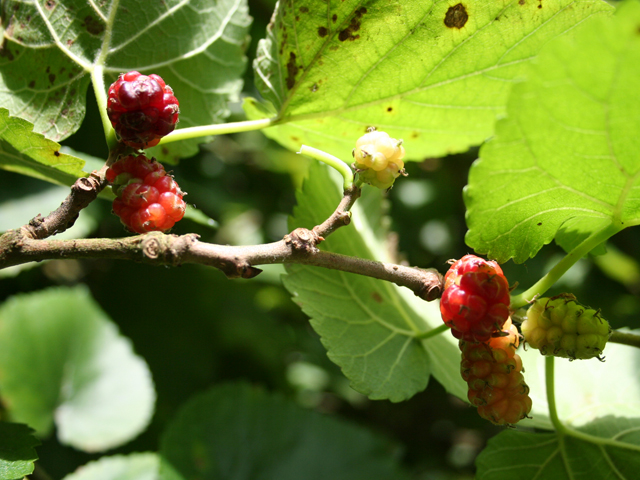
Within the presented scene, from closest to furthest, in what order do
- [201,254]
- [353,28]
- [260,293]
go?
[201,254] → [353,28] → [260,293]

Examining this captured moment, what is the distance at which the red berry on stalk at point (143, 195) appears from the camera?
0.71 metres

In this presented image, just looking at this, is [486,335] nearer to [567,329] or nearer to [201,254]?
[567,329]

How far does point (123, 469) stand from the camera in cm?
125

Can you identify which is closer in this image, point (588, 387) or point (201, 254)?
point (201, 254)

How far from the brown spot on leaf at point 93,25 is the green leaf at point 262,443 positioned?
899mm

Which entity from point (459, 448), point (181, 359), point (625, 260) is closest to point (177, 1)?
point (181, 359)

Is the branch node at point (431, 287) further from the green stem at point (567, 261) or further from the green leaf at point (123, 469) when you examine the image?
the green leaf at point (123, 469)

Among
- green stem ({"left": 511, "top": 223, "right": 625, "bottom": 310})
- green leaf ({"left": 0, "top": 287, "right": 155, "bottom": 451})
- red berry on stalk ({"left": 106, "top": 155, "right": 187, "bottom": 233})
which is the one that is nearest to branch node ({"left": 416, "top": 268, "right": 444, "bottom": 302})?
green stem ({"left": 511, "top": 223, "right": 625, "bottom": 310})

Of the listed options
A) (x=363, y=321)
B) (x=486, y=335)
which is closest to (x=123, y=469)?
(x=363, y=321)

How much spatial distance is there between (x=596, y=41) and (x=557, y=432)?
659 millimetres

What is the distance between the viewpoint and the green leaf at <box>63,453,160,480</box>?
1231mm

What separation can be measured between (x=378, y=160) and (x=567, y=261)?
0.95 ft

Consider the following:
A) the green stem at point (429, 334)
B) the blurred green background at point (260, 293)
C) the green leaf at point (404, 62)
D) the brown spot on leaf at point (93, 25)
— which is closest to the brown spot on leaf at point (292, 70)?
the green leaf at point (404, 62)

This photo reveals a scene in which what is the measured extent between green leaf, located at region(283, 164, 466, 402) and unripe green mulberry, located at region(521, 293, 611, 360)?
0.22 metres
